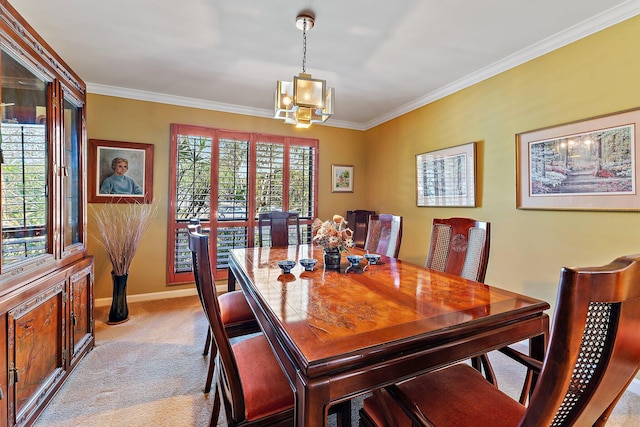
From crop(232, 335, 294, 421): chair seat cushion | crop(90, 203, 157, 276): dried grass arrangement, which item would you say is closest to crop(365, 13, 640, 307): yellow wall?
crop(232, 335, 294, 421): chair seat cushion

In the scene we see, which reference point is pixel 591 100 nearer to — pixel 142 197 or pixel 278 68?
pixel 278 68

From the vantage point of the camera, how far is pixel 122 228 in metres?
3.19

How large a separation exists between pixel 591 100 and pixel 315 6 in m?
2.11

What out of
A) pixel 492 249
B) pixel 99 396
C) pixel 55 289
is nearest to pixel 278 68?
pixel 55 289

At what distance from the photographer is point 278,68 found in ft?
9.36

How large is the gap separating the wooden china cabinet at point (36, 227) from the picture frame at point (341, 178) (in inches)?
126

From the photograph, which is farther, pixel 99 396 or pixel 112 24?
pixel 112 24

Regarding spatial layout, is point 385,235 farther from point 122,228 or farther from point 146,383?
point 122,228

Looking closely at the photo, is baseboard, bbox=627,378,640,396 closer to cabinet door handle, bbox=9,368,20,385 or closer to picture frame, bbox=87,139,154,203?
cabinet door handle, bbox=9,368,20,385

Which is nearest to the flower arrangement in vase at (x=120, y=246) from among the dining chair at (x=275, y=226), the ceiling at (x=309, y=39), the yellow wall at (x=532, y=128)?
the dining chair at (x=275, y=226)

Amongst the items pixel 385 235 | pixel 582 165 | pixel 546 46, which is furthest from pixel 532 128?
pixel 385 235

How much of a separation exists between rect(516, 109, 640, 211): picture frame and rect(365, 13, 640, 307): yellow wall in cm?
6

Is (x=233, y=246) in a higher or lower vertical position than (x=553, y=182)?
lower

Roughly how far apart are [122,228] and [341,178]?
9.99ft
